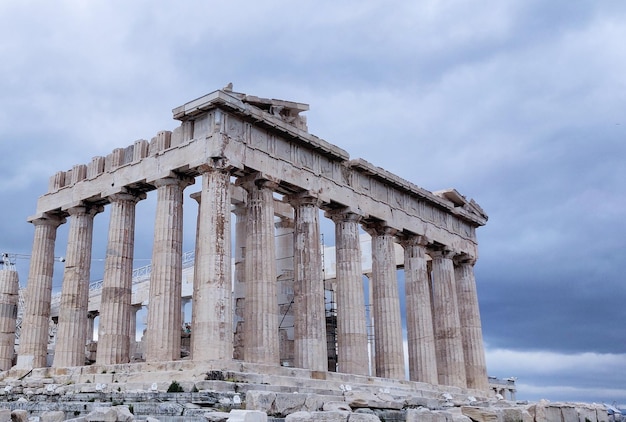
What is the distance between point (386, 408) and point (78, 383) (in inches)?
495

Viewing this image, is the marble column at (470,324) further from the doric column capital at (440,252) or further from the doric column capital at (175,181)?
the doric column capital at (175,181)

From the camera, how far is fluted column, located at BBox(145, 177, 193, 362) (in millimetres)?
25312

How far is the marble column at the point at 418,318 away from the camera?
3447 cm

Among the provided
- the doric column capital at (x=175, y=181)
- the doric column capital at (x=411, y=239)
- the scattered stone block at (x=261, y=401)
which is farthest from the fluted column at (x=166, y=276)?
the doric column capital at (x=411, y=239)

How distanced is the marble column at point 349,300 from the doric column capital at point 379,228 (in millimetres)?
1997

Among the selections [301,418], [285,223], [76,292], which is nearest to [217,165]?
[76,292]

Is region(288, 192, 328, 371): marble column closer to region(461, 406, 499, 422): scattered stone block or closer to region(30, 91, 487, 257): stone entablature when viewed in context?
region(30, 91, 487, 257): stone entablature

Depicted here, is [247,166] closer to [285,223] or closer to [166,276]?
[166,276]

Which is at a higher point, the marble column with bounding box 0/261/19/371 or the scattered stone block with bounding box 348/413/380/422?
the marble column with bounding box 0/261/19/371

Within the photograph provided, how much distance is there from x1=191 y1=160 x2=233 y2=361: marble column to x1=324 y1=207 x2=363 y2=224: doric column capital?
279 inches

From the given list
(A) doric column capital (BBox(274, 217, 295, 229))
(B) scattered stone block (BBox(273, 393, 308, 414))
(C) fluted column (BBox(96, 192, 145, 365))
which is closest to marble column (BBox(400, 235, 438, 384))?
(A) doric column capital (BBox(274, 217, 295, 229))

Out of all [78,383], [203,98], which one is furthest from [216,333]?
[203,98]

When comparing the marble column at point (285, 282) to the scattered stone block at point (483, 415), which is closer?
the scattered stone block at point (483, 415)

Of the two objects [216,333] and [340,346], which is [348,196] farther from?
[216,333]
